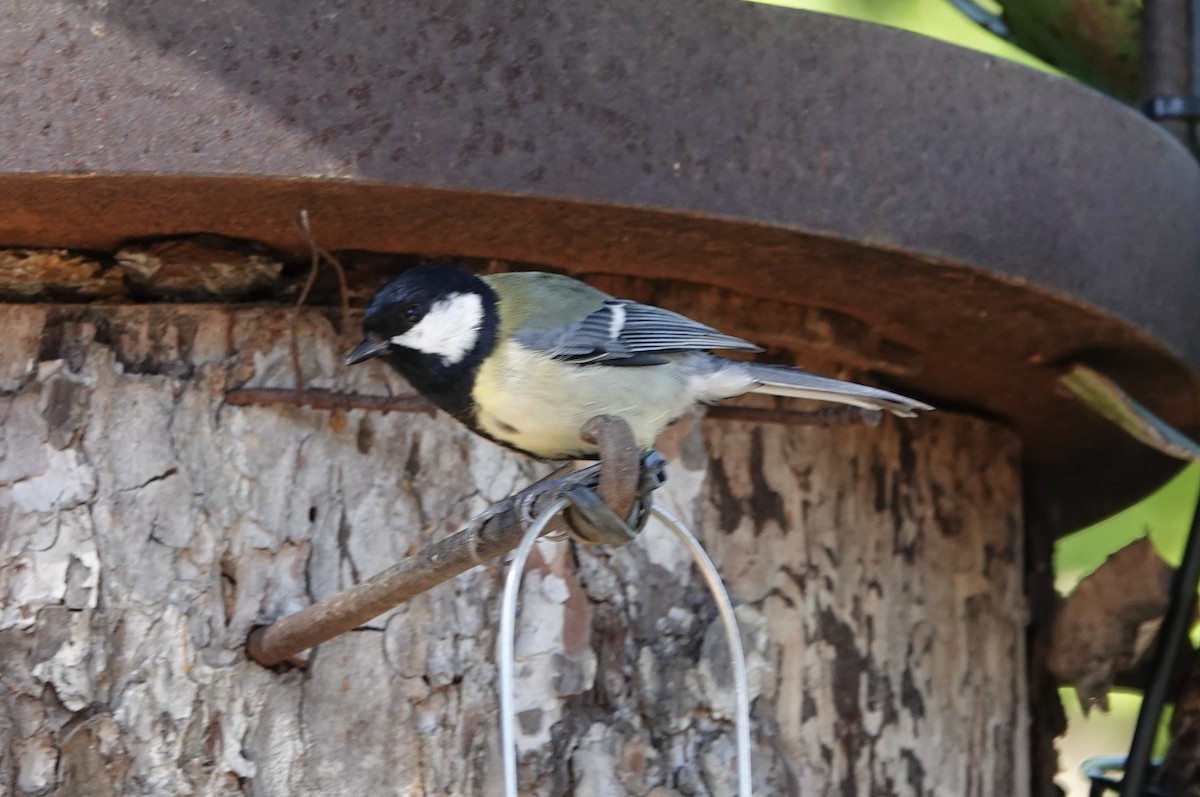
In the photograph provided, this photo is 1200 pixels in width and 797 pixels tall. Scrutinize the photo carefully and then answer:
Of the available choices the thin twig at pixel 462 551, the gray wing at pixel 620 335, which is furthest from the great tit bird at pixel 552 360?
the thin twig at pixel 462 551

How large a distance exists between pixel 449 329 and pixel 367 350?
4.5 inches

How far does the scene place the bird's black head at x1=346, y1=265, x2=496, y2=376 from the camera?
159 centimetres

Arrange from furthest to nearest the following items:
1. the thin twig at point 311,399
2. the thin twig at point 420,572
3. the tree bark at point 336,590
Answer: the thin twig at point 311,399
the tree bark at point 336,590
the thin twig at point 420,572

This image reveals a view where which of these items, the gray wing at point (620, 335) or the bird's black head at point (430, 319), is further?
the gray wing at point (620, 335)

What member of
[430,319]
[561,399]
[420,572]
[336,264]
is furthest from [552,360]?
[420,572]

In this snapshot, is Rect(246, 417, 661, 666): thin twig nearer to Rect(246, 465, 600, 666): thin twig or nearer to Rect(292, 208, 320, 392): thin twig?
Rect(246, 465, 600, 666): thin twig

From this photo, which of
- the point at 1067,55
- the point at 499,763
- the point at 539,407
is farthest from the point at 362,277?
the point at 1067,55

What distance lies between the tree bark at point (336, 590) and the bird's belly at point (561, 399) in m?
0.14

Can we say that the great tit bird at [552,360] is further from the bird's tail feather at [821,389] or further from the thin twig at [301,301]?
the thin twig at [301,301]

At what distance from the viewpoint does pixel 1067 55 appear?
101 inches

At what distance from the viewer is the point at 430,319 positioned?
1.61m

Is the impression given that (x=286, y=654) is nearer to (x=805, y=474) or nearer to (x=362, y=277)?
(x=362, y=277)

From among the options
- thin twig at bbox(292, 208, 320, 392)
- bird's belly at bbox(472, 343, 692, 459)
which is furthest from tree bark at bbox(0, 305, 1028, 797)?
bird's belly at bbox(472, 343, 692, 459)

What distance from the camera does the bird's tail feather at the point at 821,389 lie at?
1720mm
